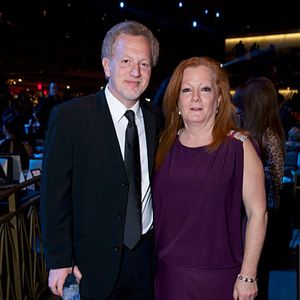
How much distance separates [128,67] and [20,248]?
1.53 meters

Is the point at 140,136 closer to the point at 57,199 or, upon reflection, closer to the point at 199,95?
the point at 199,95

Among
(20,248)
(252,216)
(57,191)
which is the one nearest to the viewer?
(57,191)

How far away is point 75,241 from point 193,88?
0.83 m

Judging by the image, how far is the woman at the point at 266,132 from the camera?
2.48 meters

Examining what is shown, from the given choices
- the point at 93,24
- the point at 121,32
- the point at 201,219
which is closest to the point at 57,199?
the point at 201,219

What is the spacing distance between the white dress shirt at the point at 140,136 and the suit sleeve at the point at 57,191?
0.22 meters

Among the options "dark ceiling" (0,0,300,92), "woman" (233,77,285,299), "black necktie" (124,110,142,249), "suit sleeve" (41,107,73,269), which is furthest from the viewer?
"dark ceiling" (0,0,300,92)

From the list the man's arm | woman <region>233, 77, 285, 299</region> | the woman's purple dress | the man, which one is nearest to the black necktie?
the man

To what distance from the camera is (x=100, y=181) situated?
149cm

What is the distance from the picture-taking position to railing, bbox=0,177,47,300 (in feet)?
7.12

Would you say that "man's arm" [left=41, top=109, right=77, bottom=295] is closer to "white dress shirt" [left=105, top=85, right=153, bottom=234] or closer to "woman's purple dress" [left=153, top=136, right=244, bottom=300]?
"white dress shirt" [left=105, top=85, right=153, bottom=234]

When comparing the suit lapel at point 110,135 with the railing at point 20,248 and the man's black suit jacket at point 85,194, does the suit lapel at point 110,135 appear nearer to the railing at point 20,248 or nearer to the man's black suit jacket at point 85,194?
the man's black suit jacket at point 85,194

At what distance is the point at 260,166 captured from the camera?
1553mm

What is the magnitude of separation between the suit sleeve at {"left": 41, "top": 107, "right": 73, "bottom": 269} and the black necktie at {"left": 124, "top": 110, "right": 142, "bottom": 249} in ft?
0.78
